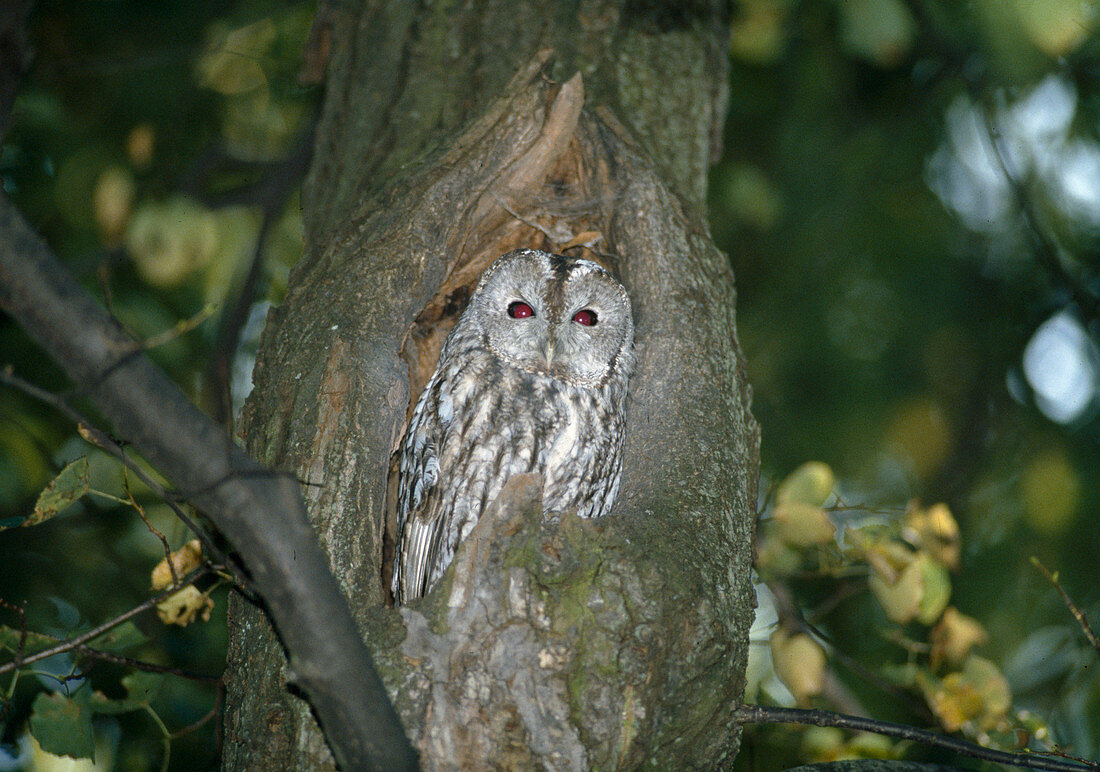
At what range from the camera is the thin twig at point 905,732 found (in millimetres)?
1729

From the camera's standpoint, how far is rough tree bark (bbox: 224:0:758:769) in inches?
63.7

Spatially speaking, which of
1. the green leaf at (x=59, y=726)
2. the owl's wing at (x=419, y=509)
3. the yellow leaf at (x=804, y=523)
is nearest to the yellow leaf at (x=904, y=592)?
the yellow leaf at (x=804, y=523)

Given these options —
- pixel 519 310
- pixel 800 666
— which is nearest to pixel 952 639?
pixel 800 666

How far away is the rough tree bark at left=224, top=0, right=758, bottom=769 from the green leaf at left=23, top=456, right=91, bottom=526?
17.1 inches

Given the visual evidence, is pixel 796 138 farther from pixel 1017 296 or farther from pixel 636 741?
pixel 636 741

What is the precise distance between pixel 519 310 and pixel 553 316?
12cm

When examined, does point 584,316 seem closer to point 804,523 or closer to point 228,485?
point 804,523

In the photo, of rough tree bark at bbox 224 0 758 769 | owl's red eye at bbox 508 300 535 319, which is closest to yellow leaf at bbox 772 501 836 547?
rough tree bark at bbox 224 0 758 769

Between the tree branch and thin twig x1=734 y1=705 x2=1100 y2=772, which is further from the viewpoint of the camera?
thin twig x1=734 y1=705 x2=1100 y2=772

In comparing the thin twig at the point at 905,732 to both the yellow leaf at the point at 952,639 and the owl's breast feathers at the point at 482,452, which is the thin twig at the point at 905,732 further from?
the yellow leaf at the point at 952,639

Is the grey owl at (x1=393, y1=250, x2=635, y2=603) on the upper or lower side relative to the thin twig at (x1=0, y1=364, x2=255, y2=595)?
upper

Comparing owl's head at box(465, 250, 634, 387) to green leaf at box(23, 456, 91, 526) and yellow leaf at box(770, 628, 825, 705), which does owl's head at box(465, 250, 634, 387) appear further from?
green leaf at box(23, 456, 91, 526)

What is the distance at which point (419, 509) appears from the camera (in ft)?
8.35

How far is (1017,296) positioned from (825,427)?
131cm
